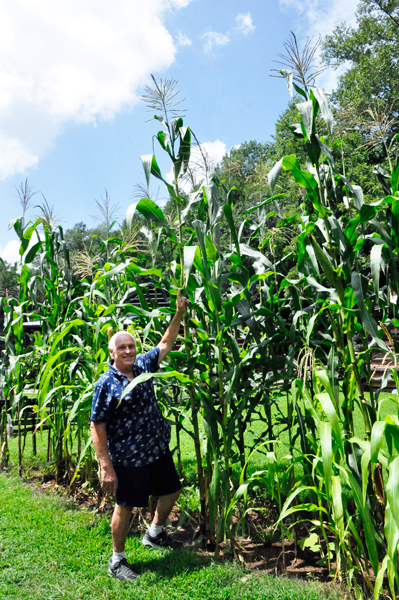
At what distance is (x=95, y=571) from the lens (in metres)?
2.68

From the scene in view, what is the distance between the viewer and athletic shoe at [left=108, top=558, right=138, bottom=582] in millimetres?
2578

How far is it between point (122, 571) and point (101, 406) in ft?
3.14

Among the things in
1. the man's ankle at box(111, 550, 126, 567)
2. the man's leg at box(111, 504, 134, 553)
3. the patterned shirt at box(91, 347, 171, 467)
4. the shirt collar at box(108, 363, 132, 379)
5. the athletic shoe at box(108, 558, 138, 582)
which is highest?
the shirt collar at box(108, 363, 132, 379)

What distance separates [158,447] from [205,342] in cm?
79

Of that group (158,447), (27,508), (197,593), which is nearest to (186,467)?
(27,508)

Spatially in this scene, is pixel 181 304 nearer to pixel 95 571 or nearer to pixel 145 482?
pixel 145 482

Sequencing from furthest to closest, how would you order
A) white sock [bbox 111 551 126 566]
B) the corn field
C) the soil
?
white sock [bbox 111 551 126 566], the soil, the corn field

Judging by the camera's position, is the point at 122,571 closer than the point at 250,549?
Yes

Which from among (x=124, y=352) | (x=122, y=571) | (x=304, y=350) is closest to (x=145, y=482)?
(x=122, y=571)

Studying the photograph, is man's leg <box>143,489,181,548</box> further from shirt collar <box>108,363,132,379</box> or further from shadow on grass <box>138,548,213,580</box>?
shirt collar <box>108,363,132,379</box>

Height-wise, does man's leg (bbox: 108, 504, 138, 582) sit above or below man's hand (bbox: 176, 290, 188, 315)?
below

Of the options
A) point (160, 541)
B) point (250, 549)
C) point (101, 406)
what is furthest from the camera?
point (160, 541)

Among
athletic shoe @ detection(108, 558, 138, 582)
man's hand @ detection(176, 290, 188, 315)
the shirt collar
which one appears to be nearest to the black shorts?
athletic shoe @ detection(108, 558, 138, 582)

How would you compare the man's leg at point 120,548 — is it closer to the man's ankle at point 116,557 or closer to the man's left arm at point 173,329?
the man's ankle at point 116,557
